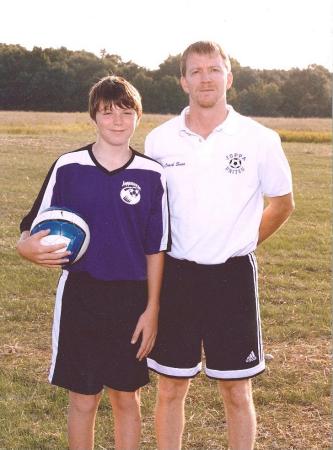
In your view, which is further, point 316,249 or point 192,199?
point 316,249

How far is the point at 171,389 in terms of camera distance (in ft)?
10.6

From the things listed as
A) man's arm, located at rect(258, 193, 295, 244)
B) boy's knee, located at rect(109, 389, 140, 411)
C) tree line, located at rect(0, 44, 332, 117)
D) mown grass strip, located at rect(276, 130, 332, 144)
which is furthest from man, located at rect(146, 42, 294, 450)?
mown grass strip, located at rect(276, 130, 332, 144)

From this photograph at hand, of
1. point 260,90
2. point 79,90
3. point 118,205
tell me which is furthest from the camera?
point 260,90

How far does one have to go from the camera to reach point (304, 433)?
12.4 feet

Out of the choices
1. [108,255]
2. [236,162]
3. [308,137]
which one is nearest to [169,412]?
[108,255]

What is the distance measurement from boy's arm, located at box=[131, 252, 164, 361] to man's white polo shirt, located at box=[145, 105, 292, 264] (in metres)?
0.19

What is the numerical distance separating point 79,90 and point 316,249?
87.4 feet

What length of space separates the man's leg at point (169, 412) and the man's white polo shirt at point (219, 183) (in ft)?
2.06

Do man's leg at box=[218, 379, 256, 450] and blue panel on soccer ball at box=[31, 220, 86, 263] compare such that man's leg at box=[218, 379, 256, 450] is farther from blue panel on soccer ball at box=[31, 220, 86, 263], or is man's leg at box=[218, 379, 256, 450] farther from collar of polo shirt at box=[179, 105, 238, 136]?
collar of polo shirt at box=[179, 105, 238, 136]

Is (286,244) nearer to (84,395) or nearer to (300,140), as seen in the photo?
(84,395)

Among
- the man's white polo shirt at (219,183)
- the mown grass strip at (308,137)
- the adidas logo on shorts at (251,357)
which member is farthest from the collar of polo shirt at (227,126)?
the mown grass strip at (308,137)

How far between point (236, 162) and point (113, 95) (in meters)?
0.62

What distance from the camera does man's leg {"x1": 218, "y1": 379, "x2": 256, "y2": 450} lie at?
3145 millimetres

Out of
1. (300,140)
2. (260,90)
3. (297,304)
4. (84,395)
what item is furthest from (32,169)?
(260,90)
